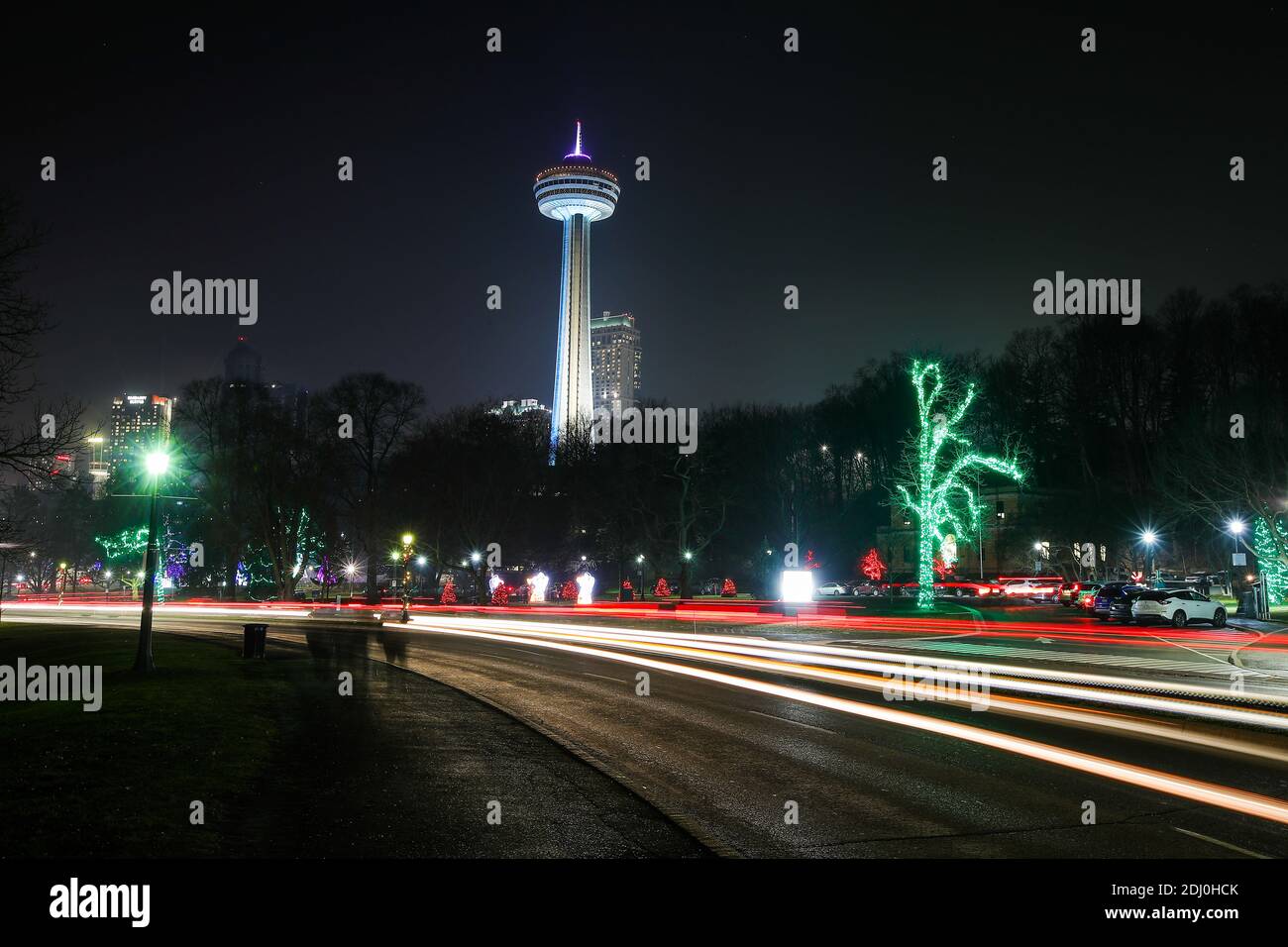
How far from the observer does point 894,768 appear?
11000mm

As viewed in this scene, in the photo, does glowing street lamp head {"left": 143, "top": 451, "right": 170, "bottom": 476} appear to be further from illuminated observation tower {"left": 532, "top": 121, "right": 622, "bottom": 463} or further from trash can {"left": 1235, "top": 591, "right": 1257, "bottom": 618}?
illuminated observation tower {"left": 532, "top": 121, "right": 622, "bottom": 463}

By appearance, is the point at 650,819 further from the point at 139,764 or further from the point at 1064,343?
the point at 1064,343

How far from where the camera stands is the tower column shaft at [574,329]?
135250mm

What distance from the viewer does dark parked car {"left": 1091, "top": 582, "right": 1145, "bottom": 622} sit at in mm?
36875

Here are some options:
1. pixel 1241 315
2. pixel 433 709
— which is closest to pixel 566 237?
pixel 1241 315

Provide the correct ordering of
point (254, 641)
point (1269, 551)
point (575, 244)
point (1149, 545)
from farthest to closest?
point (575, 244)
point (1149, 545)
point (1269, 551)
point (254, 641)

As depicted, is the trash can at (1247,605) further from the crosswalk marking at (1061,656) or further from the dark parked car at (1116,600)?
the crosswalk marking at (1061,656)

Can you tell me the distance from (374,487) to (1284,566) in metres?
56.4

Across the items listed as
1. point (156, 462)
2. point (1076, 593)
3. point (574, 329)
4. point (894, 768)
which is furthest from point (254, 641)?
point (574, 329)

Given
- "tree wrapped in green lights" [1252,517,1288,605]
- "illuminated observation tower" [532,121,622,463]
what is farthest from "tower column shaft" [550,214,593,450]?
"tree wrapped in green lights" [1252,517,1288,605]

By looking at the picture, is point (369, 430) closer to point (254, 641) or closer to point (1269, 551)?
point (254, 641)

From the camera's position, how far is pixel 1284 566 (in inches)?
1698

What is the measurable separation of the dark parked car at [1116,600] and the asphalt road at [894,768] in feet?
61.5

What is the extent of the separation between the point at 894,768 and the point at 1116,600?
104 feet
